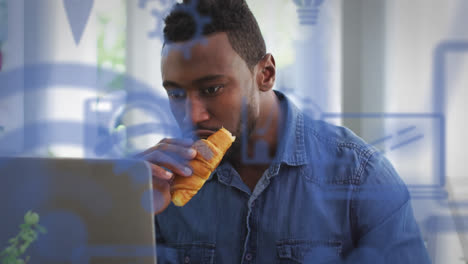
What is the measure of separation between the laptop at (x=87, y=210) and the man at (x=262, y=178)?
271 millimetres

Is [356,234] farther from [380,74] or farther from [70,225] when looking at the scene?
[70,225]

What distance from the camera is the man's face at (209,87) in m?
0.85

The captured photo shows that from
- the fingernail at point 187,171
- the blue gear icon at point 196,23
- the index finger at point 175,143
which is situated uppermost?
the blue gear icon at point 196,23

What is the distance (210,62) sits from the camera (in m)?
0.85

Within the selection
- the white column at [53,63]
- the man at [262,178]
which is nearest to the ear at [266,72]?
the man at [262,178]

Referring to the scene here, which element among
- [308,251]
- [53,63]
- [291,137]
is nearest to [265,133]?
[291,137]

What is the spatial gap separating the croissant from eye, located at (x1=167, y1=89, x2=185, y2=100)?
126mm

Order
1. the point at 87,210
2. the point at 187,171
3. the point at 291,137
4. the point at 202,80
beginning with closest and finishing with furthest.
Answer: the point at 87,210 → the point at 187,171 → the point at 202,80 → the point at 291,137

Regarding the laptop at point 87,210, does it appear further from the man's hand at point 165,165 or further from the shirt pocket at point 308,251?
the shirt pocket at point 308,251

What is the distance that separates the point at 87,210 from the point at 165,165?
27 cm

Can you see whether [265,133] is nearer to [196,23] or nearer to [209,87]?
[209,87]

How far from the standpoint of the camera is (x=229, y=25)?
0.87 metres

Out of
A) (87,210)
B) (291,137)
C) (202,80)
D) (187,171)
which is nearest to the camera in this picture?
(87,210)

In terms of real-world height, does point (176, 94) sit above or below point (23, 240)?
above
